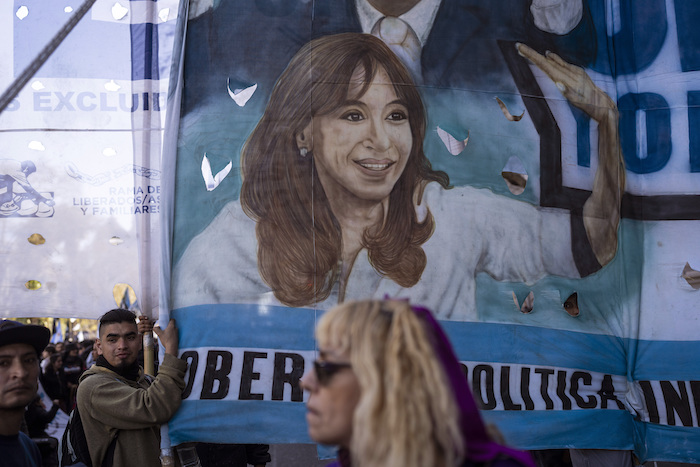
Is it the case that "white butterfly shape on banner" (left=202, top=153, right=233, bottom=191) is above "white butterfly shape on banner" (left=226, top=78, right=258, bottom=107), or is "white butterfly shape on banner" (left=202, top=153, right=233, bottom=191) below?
below

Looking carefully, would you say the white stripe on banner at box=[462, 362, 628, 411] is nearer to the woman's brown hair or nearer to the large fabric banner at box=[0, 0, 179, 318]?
the woman's brown hair

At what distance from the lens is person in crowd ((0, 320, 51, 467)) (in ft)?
9.30

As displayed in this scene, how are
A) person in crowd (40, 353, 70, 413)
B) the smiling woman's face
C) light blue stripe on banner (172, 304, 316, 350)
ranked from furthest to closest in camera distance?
1. person in crowd (40, 353, 70, 413)
2. the smiling woman's face
3. light blue stripe on banner (172, 304, 316, 350)

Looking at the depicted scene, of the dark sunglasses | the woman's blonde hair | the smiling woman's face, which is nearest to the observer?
the woman's blonde hair

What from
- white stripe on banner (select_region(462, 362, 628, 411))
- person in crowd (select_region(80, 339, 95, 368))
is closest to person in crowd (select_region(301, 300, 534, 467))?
white stripe on banner (select_region(462, 362, 628, 411))

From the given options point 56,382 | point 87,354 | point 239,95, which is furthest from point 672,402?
point 87,354

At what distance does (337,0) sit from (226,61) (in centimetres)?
76

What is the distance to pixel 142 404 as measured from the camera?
3.62 metres

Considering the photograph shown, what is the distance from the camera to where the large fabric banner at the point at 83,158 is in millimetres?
A: 4406

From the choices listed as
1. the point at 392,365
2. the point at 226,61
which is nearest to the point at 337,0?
the point at 226,61

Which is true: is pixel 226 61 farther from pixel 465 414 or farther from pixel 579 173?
pixel 465 414

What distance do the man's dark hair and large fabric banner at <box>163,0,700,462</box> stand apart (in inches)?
23.4

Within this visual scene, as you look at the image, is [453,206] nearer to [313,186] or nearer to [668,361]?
[313,186]

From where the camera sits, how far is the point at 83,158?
4535 mm
